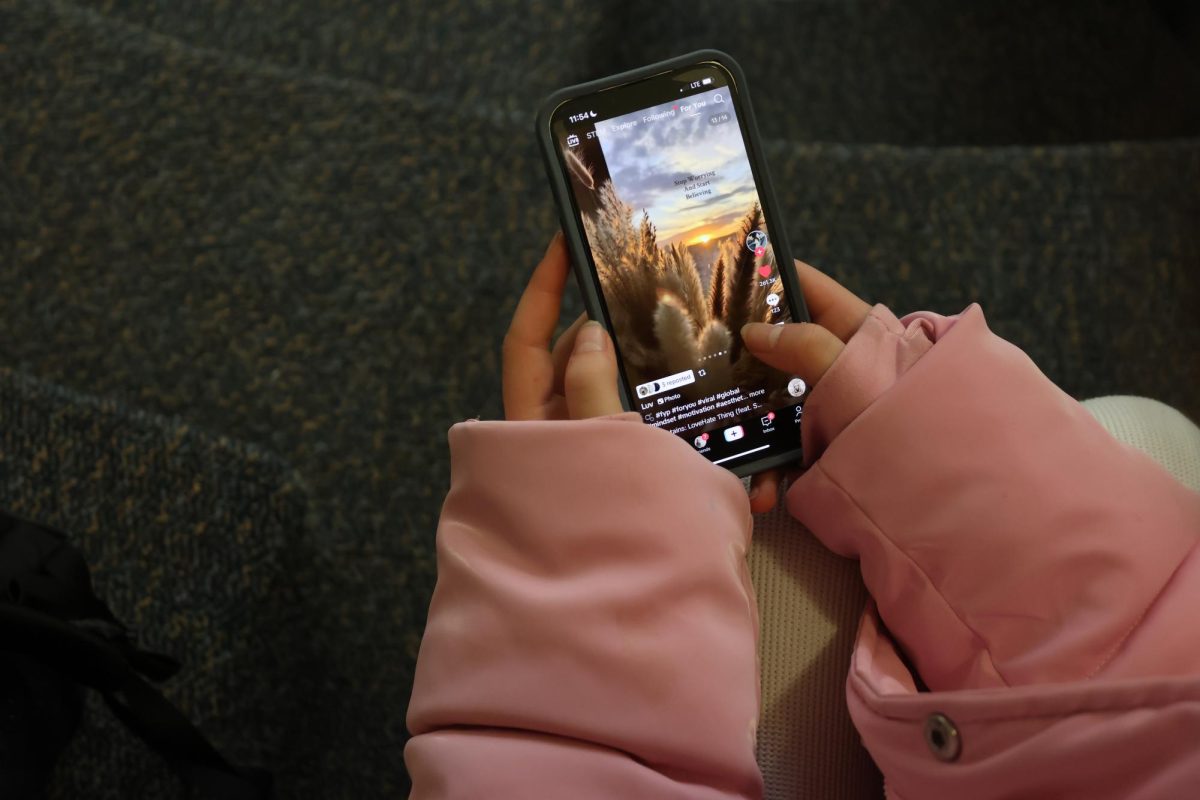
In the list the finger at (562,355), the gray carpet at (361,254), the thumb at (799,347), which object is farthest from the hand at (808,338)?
the gray carpet at (361,254)

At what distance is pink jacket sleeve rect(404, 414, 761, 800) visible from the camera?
1.40 ft

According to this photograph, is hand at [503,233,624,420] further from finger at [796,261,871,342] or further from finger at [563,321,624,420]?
finger at [796,261,871,342]

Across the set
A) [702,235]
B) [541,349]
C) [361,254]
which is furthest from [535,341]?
[361,254]

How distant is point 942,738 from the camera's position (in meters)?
0.41

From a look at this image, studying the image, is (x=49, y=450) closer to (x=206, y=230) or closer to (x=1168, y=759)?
(x=206, y=230)

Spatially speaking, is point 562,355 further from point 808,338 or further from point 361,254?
point 361,254

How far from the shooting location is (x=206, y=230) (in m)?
0.88

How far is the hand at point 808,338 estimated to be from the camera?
0.52 m

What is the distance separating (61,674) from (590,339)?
447 millimetres

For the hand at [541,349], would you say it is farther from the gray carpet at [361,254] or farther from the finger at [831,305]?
the gray carpet at [361,254]

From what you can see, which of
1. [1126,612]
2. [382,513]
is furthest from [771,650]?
[382,513]

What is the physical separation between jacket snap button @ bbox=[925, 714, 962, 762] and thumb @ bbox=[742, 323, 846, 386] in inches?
7.0

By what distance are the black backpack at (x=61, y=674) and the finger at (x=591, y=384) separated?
14.4 inches

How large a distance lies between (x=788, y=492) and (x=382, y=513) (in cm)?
44
